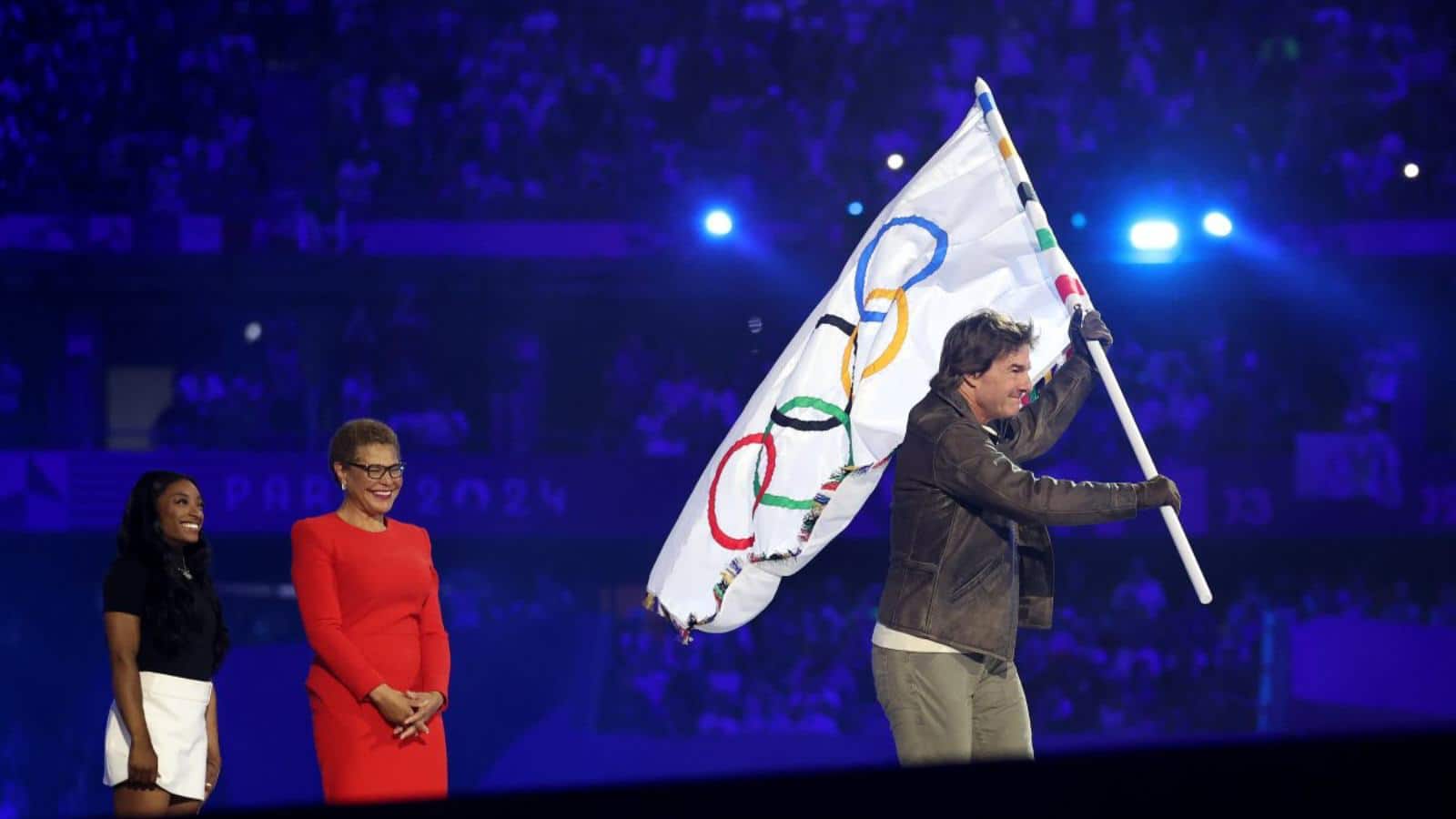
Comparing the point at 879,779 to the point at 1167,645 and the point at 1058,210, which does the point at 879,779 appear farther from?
the point at 1058,210

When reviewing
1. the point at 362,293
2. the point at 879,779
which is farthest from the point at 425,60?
the point at 879,779

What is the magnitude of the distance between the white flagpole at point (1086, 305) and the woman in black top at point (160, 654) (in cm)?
246

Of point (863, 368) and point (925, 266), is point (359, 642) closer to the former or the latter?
point (863, 368)

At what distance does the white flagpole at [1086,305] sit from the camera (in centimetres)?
402

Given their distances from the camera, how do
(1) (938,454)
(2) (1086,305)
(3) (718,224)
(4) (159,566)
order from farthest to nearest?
(3) (718,224), (2) (1086,305), (4) (159,566), (1) (938,454)

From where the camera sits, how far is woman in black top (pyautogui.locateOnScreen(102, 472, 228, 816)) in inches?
164

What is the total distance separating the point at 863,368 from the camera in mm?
4609

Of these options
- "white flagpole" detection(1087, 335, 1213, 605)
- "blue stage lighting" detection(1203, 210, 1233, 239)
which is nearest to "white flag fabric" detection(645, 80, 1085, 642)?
"white flagpole" detection(1087, 335, 1213, 605)

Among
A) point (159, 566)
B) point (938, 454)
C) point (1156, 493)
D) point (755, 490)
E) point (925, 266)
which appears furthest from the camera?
point (925, 266)

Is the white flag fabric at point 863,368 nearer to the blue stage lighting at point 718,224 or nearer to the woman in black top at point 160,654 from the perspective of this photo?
the woman in black top at point 160,654

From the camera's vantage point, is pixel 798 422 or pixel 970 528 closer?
pixel 970 528

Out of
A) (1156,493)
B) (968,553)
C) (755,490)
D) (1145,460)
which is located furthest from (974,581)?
(755,490)

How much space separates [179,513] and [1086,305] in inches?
99.7

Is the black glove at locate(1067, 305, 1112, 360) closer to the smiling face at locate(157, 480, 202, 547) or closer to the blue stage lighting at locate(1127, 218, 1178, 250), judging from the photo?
the smiling face at locate(157, 480, 202, 547)
